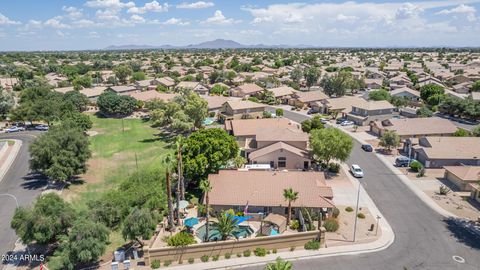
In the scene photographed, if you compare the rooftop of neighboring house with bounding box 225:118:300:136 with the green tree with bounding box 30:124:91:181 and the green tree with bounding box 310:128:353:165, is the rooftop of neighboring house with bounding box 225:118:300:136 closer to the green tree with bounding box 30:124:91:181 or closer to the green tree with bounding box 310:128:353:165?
the green tree with bounding box 310:128:353:165

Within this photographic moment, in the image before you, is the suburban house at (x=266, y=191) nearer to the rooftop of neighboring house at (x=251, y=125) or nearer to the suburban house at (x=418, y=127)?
the rooftop of neighboring house at (x=251, y=125)

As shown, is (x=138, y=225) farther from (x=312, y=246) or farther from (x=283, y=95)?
(x=283, y=95)

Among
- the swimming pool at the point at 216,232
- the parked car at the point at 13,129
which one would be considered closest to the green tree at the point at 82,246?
the swimming pool at the point at 216,232

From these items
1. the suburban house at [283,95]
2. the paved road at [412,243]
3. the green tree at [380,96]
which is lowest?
the paved road at [412,243]

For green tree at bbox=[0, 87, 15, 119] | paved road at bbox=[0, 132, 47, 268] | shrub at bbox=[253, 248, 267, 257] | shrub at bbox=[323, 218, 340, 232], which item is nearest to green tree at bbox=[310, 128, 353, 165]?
shrub at bbox=[323, 218, 340, 232]

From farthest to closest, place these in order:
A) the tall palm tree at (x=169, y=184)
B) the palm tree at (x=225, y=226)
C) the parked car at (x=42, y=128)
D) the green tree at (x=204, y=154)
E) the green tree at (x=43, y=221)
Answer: the parked car at (x=42, y=128)
the green tree at (x=204, y=154)
the tall palm tree at (x=169, y=184)
the palm tree at (x=225, y=226)
the green tree at (x=43, y=221)

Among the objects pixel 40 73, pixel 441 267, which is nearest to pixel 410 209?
pixel 441 267

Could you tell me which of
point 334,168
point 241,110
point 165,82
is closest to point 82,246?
point 334,168
